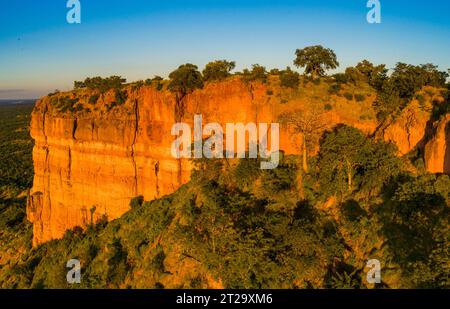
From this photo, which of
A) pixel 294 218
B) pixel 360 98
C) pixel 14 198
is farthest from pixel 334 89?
pixel 14 198

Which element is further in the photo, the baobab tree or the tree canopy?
the tree canopy

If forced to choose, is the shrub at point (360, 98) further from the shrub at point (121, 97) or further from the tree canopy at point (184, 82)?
the shrub at point (121, 97)

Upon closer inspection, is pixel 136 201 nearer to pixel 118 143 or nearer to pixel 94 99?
pixel 118 143

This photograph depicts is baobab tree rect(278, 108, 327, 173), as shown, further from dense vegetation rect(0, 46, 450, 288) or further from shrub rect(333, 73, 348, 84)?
shrub rect(333, 73, 348, 84)

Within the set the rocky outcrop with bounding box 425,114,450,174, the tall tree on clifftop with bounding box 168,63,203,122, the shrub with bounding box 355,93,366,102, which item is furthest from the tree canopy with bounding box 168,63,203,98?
the rocky outcrop with bounding box 425,114,450,174

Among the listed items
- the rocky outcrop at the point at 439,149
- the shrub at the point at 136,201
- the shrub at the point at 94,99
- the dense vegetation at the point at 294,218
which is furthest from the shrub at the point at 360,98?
the shrub at the point at 94,99
